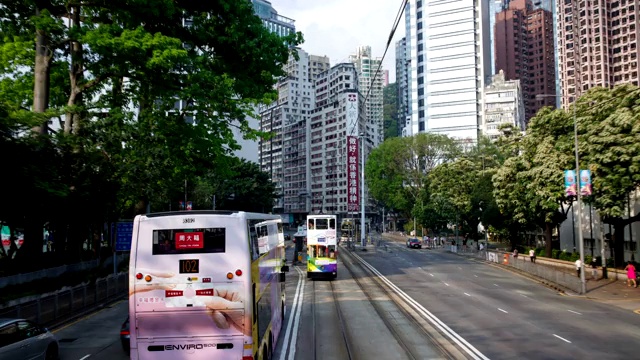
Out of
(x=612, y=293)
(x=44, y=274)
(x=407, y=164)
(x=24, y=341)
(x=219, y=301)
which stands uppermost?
(x=407, y=164)

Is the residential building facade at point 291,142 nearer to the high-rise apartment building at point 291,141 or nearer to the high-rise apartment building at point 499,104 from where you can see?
the high-rise apartment building at point 291,141

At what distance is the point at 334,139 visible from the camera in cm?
13175

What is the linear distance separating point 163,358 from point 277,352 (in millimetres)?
6065

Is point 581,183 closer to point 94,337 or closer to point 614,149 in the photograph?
point 614,149

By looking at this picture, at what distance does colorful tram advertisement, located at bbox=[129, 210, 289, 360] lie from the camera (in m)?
9.70

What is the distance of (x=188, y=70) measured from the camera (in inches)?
771

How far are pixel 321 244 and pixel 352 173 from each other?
39.1 m

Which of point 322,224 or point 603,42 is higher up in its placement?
point 603,42

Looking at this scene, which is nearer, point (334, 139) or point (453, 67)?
point (453, 67)

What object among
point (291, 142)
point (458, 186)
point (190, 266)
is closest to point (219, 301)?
point (190, 266)

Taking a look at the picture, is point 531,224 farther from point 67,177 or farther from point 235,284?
point 235,284

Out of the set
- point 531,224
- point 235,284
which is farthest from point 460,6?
point 235,284

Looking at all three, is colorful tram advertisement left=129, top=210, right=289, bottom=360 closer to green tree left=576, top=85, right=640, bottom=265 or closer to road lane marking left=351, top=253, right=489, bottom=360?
road lane marking left=351, top=253, right=489, bottom=360

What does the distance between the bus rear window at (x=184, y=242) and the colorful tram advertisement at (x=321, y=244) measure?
24.3 m
